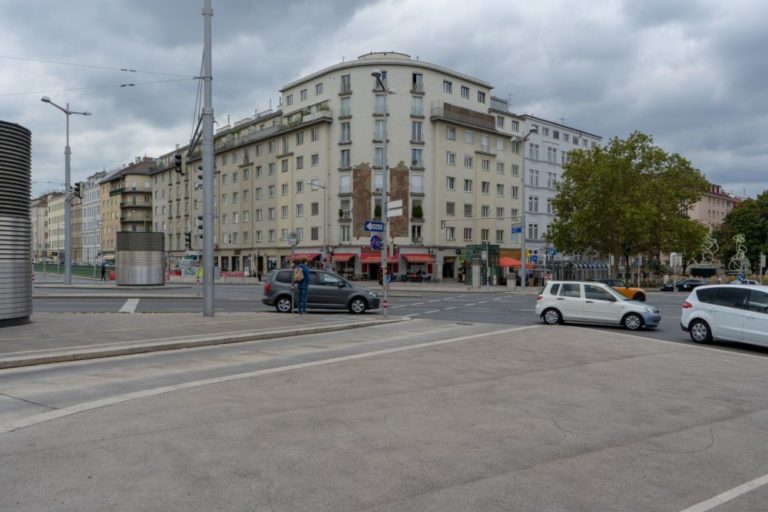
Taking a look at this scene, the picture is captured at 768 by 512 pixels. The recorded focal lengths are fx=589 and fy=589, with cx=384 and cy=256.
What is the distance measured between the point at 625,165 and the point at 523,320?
126 ft

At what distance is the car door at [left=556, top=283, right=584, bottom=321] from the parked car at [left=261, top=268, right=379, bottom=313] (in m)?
6.44

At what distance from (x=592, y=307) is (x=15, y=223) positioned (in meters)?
16.0

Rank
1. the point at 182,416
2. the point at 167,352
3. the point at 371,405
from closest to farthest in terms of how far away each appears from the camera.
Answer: the point at 182,416 → the point at 371,405 → the point at 167,352

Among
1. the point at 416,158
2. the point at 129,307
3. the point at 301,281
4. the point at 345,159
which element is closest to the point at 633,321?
the point at 301,281

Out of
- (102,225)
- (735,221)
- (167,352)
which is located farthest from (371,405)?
(102,225)

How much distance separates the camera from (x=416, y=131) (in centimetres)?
5856

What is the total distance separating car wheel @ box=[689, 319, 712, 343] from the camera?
14.6 metres

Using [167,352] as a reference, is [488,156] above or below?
above

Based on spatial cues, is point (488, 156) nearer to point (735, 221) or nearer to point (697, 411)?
point (735, 221)

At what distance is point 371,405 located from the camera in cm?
708

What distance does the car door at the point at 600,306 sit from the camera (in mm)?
17938

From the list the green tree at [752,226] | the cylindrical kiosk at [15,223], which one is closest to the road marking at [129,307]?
the cylindrical kiosk at [15,223]

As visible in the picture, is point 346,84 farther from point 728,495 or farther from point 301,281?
point 728,495

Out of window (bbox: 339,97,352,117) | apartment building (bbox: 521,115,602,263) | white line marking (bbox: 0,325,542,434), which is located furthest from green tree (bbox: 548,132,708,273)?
white line marking (bbox: 0,325,542,434)
